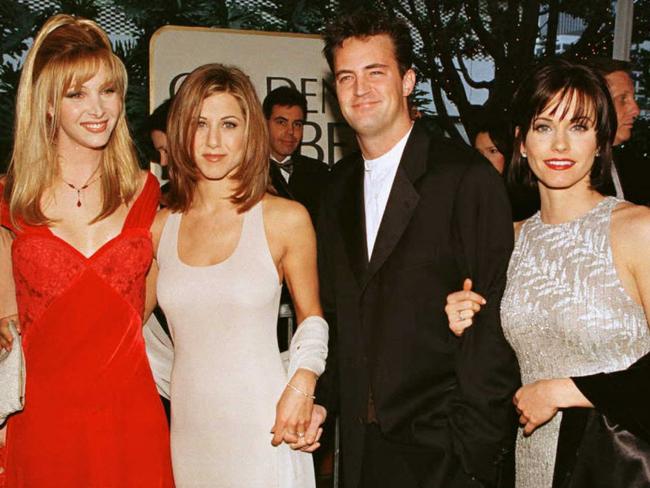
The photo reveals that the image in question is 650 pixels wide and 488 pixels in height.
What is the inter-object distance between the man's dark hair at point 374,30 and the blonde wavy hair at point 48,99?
742 millimetres

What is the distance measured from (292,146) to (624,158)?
223 centimetres

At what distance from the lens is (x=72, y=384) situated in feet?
7.45

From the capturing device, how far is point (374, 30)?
7.43 feet

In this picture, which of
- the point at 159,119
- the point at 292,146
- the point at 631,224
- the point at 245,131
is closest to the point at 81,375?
the point at 245,131

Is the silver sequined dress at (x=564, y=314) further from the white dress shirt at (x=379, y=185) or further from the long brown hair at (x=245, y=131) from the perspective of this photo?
the long brown hair at (x=245, y=131)

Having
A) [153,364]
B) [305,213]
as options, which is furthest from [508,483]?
[153,364]

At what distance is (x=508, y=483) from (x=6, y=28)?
4.28 meters

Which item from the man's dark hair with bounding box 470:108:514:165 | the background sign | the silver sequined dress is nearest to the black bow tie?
the background sign

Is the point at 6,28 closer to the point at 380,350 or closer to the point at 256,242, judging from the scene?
the point at 256,242

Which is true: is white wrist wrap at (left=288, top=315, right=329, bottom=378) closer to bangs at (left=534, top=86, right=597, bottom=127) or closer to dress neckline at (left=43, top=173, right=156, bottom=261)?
dress neckline at (left=43, top=173, right=156, bottom=261)

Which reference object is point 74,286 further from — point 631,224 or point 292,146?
point 292,146

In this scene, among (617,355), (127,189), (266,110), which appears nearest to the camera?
Result: (617,355)

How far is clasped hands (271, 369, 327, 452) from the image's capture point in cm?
215

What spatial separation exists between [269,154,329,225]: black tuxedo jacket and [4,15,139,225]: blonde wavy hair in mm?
1918
